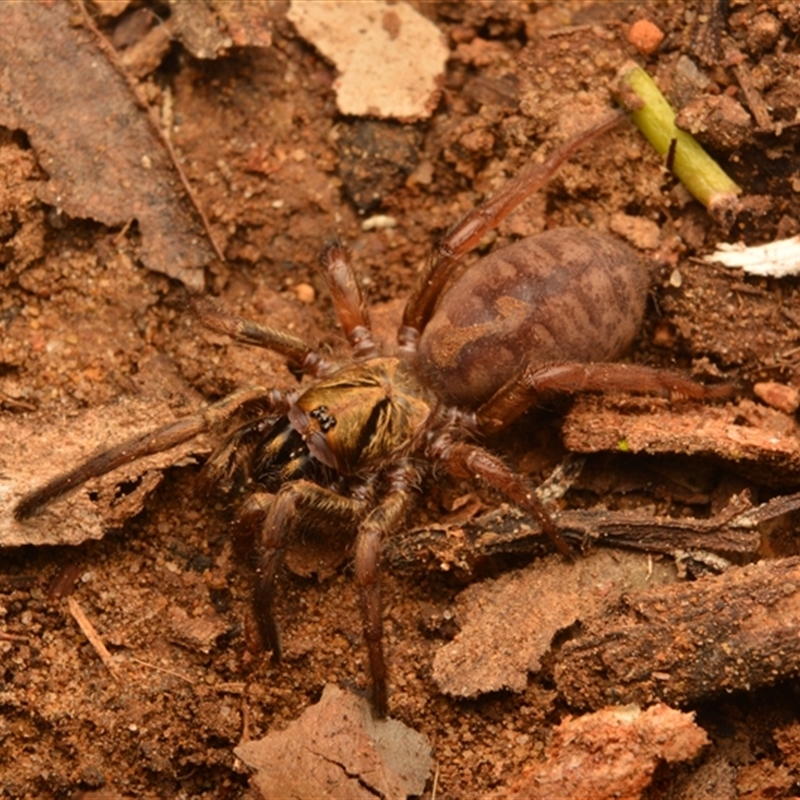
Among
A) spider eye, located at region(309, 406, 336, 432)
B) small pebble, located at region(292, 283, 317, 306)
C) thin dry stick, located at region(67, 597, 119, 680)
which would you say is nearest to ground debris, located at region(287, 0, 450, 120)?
small pebble, located at region(292, 283, 317, 306)

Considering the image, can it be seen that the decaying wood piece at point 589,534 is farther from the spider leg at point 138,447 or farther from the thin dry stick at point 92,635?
the thin dry stick at point 92,635

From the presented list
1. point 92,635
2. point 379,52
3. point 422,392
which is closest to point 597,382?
point 422,392

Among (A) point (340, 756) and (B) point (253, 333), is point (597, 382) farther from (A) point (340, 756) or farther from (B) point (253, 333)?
(A) point (340, 756)

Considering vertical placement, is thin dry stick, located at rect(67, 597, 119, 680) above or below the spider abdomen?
below

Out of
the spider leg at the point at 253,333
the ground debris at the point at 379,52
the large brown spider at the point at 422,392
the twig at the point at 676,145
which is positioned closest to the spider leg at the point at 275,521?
the large brown spider at the point at 422,392

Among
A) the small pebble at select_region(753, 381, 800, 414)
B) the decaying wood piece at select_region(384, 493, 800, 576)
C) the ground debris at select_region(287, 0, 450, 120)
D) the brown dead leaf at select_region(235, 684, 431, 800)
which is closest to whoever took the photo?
the brown dead leaf at select_region(235, 684, 431, 800)

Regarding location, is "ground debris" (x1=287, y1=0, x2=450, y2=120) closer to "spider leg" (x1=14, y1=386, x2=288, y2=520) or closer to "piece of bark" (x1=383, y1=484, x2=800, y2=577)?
"spider leg" (x1=14, y1=386, x2=288, y2=520)
